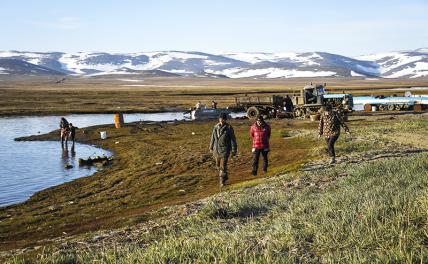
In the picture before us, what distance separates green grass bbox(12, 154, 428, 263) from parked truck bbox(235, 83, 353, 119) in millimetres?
31133

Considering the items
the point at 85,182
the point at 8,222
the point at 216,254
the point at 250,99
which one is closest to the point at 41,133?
the point at 250,99

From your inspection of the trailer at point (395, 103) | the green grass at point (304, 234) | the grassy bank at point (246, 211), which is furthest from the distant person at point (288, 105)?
the green grass at point (304, 234)

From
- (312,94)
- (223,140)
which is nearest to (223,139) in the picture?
(223,140)

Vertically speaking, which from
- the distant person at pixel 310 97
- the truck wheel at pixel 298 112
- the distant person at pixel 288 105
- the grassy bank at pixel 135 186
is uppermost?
the distant person at pixel 310 97

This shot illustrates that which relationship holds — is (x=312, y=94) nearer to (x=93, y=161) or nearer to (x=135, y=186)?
(x=93, y=161)

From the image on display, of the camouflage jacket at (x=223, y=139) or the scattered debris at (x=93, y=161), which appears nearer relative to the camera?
the camouflage jacket at (x=223, y=139)

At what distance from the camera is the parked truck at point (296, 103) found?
41.2 meters

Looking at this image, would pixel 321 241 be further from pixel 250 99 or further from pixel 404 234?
pixel 250 99

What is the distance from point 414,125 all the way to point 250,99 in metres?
18.3

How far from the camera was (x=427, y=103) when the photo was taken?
47.1m

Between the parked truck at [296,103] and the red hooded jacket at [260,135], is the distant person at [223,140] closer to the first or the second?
the red hooded jacket at [260,135]

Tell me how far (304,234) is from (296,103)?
35.8 m

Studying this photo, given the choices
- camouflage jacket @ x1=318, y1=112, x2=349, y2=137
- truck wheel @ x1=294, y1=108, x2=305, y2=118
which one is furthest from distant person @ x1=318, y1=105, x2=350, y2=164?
truck wheel @ x1=294, y1=108, x2=305, y2=118

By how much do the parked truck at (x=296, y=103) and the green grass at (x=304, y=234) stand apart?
3113cm
